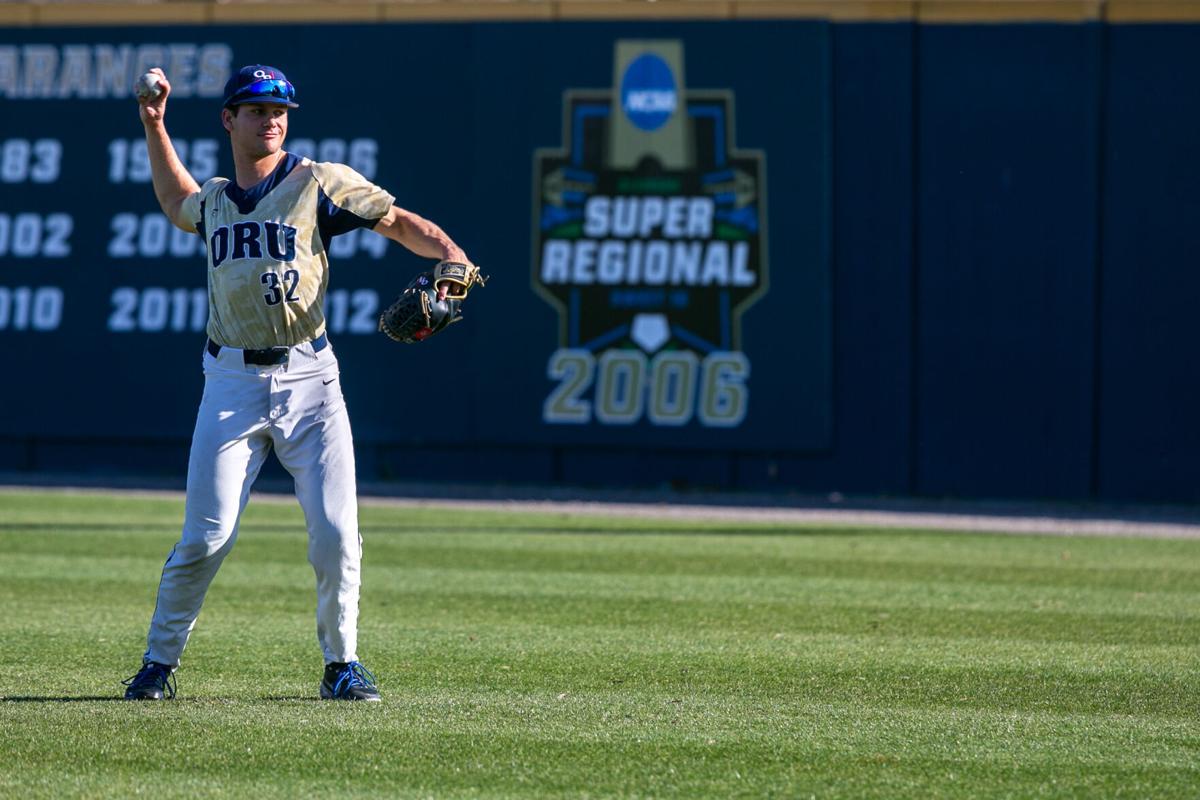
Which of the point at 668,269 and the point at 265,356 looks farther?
the point at 668,269

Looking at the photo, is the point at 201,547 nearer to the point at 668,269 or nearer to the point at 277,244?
the point at 277,244

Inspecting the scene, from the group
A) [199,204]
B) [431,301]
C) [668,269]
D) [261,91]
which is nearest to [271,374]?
[431,301]

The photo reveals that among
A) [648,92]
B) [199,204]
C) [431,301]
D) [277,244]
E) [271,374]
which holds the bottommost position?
[271,374]

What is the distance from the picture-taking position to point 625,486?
1731 cm

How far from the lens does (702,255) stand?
17.0 m

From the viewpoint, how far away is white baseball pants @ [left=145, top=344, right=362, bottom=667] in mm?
6039

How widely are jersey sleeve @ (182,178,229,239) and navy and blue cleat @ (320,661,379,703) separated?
1.55 m

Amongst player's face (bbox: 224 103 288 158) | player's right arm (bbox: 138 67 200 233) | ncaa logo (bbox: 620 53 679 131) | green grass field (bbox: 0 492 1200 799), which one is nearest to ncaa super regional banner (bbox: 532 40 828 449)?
ncaa logo (bbox: 620 53 679 131)

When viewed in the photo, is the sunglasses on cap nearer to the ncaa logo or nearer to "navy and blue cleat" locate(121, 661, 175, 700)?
"navy and blue cleat" locate(121, 661, 175, 700)

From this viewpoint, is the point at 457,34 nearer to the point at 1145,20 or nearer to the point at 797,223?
the point at 797,223

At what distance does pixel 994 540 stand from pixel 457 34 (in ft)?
24.4

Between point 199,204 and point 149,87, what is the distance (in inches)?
17.8

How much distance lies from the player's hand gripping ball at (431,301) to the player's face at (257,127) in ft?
2.25

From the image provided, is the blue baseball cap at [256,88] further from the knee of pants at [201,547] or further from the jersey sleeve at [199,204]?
the knee of pants at [201,547]
